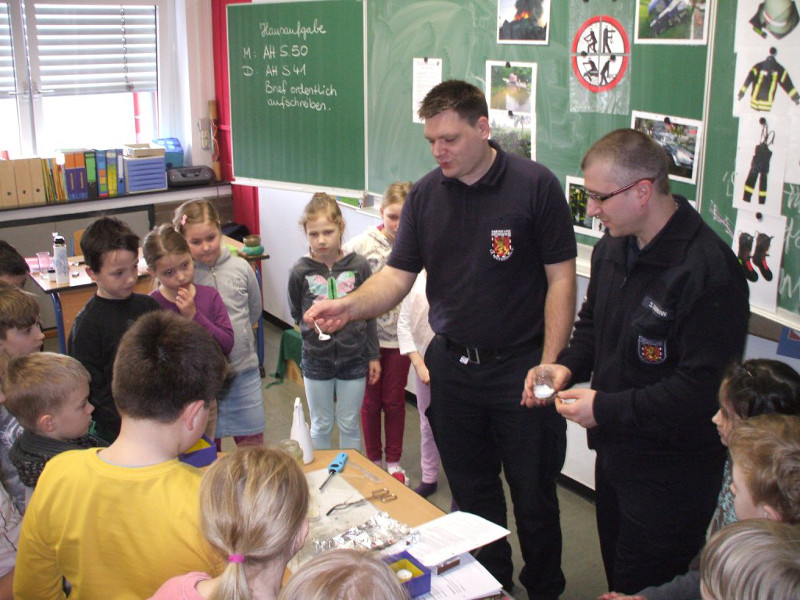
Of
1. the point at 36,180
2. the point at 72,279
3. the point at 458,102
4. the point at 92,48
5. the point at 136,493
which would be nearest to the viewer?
the point at 136,493

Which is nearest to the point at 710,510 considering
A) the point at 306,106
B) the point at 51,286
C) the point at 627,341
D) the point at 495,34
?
the point at 627,341

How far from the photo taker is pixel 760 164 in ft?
8.26

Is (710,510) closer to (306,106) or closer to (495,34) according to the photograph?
(495,34)

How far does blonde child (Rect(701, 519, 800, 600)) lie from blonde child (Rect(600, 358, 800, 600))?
0.53 m

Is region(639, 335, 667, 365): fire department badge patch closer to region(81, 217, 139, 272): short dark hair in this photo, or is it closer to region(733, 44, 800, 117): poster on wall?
region(733, 44, 800, 117): poster on wall

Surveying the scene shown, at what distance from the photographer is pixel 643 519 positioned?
2.20 metres

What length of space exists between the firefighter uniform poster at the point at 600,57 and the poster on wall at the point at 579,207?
314 millimetres

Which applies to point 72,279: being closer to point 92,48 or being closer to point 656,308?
point 92,48

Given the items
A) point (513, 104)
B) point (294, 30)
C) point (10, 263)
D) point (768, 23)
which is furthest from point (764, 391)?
point (294, 30)

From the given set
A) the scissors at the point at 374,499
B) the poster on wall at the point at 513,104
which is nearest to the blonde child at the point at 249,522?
the scissors at the point at 374,499

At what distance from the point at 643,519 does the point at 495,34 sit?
236 centimetres

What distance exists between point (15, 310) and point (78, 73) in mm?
4204

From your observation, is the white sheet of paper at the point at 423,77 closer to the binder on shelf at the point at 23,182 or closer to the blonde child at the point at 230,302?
the blonde child at the point at 230,302

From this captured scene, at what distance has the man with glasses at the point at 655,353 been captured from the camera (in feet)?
6.67
